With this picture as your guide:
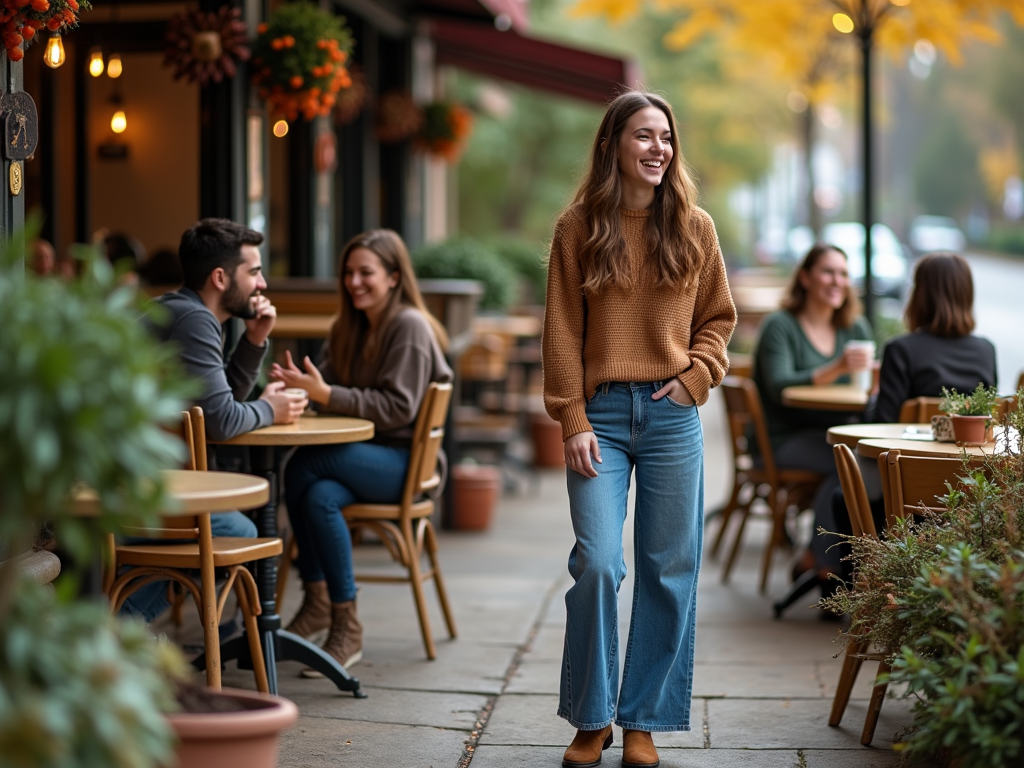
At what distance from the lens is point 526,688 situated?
460 cm

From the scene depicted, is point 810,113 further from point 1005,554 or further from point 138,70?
point 1005,554

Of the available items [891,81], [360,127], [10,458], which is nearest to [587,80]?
[360,127]

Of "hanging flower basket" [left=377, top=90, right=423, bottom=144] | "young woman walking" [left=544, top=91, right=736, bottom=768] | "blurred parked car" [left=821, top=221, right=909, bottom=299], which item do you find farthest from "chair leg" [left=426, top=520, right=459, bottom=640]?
"blurred parked car" [left=821, top=221, right=909, bottom=299]

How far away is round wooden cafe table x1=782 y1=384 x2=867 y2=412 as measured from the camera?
584 cm

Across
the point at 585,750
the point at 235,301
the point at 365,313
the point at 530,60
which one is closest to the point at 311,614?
the point at 365,313

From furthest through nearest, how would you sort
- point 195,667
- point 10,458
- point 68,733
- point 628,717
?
point 195,667 → point 628,717 → point 10,458 → point 68,733

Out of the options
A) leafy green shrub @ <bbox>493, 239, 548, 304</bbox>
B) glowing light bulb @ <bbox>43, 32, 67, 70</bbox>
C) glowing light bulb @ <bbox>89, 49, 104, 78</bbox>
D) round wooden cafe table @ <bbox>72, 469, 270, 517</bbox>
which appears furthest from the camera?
leafy green shrub @ <bbox>493, 239, 548, 304</bbox>

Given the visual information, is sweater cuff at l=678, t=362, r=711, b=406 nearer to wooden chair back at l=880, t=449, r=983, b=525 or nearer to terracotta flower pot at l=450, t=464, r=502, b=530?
wooden chair back at l=880, t=449, r=983, b=525

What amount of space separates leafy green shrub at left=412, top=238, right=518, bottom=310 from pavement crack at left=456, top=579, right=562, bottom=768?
3373 mm

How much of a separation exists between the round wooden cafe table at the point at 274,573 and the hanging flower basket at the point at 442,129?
679 centimetres

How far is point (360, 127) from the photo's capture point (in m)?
10.4

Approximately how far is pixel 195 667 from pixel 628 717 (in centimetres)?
154

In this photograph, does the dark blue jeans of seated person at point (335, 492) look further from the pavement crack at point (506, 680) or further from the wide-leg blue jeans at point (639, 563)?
the wide-leg blue jeans at point (639, 563)

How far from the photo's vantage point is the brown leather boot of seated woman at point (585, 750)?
12.0 feet
